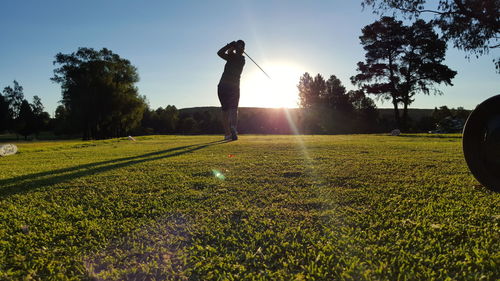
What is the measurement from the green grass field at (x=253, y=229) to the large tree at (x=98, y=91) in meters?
41.7

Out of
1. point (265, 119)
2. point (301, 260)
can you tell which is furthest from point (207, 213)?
point (265, 119)

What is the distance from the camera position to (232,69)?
10078mm

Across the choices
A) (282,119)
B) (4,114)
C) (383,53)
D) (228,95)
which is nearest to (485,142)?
(228,95)

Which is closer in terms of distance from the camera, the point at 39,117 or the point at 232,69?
the point at 232,69

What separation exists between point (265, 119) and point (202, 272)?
60766 mm

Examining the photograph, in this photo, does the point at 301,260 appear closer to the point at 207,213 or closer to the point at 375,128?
the point at 207,213

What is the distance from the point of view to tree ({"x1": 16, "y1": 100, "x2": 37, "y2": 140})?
62.6 m

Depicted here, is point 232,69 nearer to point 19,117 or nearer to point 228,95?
point 228,95

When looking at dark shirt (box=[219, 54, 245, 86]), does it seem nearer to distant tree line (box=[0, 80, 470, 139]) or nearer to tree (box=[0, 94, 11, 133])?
distant tree line (box=[0, 80, 470, 139])

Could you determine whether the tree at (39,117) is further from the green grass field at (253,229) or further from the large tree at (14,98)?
the green grass field at (253,229)

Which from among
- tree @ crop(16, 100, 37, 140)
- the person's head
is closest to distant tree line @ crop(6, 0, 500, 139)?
tree @ crop(16, 100, 37, 140)

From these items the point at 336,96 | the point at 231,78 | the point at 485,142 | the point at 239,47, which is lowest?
the point at 485,142

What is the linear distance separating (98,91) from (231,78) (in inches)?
1479

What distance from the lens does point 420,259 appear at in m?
1.39
